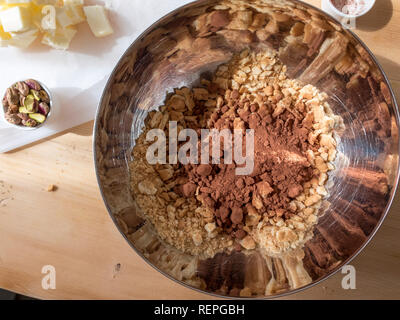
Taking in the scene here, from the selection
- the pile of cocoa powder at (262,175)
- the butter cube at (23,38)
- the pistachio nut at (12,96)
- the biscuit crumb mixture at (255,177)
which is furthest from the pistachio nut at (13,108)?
the pile of cocoa powder at (262,175)

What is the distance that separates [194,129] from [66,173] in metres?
0.31

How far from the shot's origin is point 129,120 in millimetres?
774

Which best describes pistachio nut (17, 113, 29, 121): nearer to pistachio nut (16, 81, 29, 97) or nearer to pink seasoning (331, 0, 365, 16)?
pistachio nut (16, 81, 29, 97)

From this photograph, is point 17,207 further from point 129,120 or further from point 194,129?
point 194,129

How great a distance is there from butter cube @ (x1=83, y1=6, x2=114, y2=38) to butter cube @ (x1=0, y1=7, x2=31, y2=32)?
0.13 metres

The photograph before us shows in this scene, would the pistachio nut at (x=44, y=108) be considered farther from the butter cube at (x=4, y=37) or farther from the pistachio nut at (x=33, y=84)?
the butter cube at (x=4, y=37)

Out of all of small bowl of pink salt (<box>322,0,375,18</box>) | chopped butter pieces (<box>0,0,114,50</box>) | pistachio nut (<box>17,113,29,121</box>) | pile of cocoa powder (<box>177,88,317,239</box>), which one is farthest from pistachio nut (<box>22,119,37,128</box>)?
small bowl of pink salt (<box>322,0,375,18</box>)

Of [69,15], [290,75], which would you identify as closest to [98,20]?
[69,15]

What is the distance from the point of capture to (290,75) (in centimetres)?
81

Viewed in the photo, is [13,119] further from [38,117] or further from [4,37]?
[4,37]

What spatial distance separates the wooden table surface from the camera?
0.82 m

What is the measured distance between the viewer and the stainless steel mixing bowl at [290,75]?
2.23 ft

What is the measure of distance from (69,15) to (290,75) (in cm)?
50
